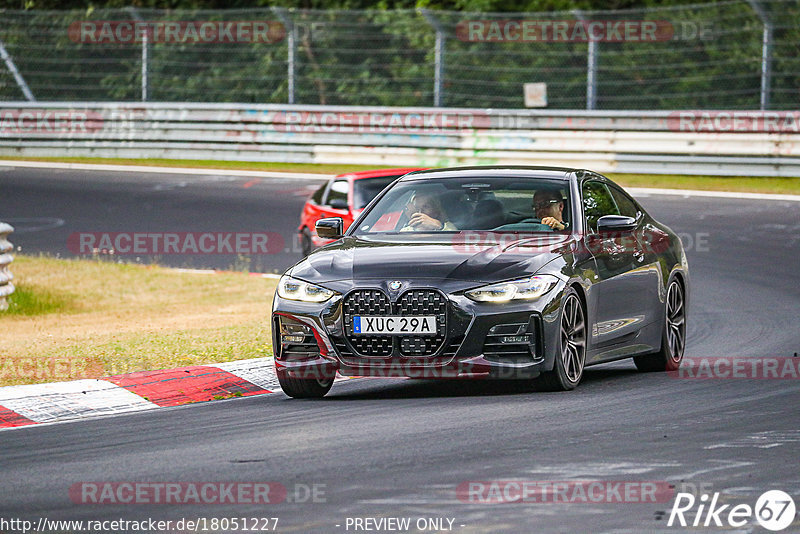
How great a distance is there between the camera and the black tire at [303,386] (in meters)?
9.72

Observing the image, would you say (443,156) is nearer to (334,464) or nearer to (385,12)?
(385,12)

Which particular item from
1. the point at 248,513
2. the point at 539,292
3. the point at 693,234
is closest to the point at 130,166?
the point at 693,234

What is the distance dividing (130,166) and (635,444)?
23.5 m

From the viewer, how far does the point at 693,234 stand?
20391 mm

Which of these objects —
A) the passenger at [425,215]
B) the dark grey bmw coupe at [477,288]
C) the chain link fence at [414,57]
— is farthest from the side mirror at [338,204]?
the chain link fence at [414,57]

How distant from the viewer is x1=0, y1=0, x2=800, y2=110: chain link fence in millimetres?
25781

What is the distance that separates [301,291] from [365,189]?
907cm

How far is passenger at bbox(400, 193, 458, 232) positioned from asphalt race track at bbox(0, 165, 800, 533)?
106cm

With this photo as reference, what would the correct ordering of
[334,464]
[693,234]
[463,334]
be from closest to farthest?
[334,464] → [463,334] → [693,234]

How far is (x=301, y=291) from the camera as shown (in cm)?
949

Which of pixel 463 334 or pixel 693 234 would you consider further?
pixel 693 234

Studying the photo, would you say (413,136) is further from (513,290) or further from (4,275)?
(513,290)

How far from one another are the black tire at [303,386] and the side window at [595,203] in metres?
2.12

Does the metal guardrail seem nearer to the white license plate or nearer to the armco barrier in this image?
the white license plate
